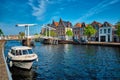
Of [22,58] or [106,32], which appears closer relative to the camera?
[22,58]

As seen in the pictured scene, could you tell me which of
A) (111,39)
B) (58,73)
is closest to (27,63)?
(58,73)

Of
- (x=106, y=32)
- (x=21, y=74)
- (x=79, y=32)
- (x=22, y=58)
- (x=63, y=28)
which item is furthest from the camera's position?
(x=63, y=28)

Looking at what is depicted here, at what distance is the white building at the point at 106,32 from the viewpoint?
101 meters

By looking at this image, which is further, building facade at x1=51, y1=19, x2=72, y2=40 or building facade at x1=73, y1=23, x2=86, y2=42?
building facade at x1=51, y1=19, x2=72, y2=40

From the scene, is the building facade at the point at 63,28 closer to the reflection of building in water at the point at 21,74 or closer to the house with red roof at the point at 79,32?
the house with red roof at the point at 79,32

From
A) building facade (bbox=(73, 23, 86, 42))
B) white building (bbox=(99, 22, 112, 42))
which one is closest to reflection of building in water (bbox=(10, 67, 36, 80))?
white building (bbox=(99, 22, 112, 42))

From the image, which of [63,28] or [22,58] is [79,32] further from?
[22,58]

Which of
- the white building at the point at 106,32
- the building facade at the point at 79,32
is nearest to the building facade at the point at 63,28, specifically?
the building facade at the point at 79,32

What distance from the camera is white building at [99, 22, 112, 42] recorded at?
101125 mm

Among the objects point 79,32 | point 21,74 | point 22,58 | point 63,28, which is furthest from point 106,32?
point 21,74

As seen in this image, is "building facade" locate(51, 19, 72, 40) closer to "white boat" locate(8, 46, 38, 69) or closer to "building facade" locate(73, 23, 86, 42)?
"building facade" locate(73, 23, 86, 42)

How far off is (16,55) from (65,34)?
10971 centimetres

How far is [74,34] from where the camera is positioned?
436 ft

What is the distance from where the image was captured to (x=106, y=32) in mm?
103188
